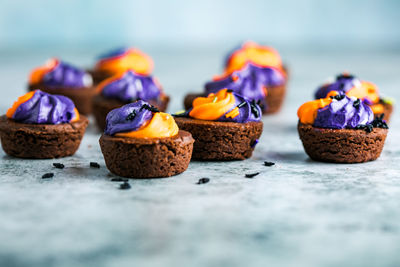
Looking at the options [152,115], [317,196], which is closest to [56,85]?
[152,115]

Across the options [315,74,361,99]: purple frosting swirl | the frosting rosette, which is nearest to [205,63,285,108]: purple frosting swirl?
[315,74,361,99]: purple frosting swirl

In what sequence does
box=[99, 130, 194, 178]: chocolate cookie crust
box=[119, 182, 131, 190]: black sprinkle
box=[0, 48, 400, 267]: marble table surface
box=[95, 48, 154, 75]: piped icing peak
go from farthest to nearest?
box=[95, 48, 154, 75]: piped icing peak, box=[99, 130, 194, 178]: chocolate cookie crust, box=[119, 182, 131, 190]: black sprinkle, box=[0, 48, 400, 267]: marble table surface

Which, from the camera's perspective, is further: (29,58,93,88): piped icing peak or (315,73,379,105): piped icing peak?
(29,58,93,88): piped icing peak

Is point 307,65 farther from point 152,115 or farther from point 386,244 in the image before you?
point 386,244

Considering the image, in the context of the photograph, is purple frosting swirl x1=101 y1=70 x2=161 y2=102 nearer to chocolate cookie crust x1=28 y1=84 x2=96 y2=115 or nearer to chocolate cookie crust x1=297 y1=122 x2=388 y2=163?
chocolate cookie crust x1=28 y1=84 x2=96 y2=115

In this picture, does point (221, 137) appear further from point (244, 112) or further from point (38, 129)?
point (38, 129)

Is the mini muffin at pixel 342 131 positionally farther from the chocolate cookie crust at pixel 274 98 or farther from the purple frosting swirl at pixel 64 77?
the purple frosting swirl at pixel 64 77
